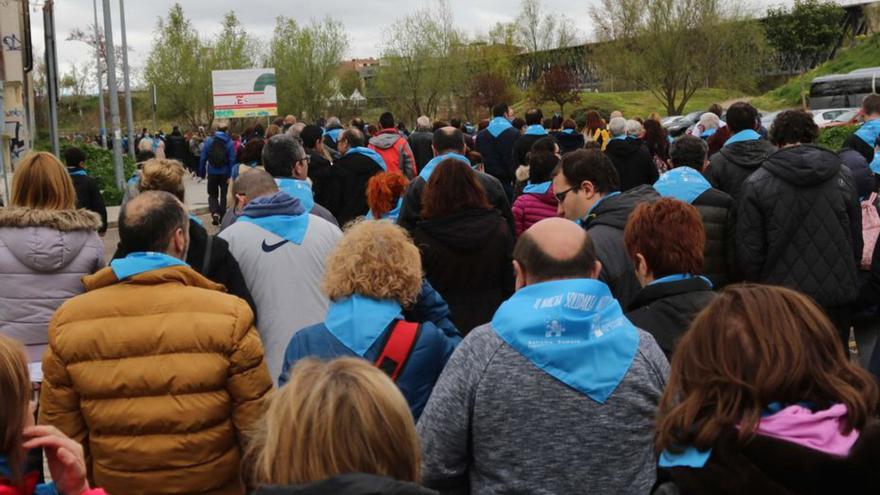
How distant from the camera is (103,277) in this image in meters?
3.89

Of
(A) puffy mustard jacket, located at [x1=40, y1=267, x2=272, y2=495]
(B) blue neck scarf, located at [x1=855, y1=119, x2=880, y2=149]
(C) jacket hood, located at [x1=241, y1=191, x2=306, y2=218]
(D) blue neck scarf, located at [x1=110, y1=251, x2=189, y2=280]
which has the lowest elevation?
(A) puffy mustard jacket, located at [x1=40, y1=267, x2=272, y2=495]

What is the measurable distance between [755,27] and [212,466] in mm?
61878

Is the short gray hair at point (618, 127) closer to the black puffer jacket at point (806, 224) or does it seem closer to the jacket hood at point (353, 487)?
the black puffer jacket at point (806, 224)

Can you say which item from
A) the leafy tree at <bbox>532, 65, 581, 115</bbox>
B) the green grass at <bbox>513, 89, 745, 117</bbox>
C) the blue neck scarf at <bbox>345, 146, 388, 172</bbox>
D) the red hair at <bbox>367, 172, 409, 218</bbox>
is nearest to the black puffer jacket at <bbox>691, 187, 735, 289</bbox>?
the red hair at <bbox>367, 172, 409, 218</bbox>

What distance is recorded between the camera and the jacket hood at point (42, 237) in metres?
5.11

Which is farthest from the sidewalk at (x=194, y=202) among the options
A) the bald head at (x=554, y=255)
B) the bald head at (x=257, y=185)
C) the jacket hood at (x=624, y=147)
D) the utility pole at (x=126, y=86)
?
the bald head at (x=554, y=255)

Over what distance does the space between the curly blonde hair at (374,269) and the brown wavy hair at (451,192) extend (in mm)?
1726

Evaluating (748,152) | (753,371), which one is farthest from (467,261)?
(753,371)

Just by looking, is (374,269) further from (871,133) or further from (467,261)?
(871,133)

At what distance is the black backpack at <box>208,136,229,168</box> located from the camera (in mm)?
17531

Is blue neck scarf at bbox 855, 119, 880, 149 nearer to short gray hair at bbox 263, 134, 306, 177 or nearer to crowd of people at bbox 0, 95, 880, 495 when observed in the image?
crowd of people at bbox 0, 95, 880, 495

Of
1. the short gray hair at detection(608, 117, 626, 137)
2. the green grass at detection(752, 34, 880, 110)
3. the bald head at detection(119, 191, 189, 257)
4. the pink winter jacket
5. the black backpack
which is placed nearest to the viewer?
the bald head at detection(119, 191, 189, 257)

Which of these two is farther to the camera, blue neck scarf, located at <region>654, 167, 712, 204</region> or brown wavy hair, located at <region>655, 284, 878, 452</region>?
blue neck scarf, located at <region>654, 167, 712, 204</region>

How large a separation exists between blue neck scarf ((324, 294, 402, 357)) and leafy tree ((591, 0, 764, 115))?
59.1 metres
